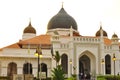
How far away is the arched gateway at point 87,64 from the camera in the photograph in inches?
2072

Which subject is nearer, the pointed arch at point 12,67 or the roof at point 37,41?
the pointed arch at point 12,67

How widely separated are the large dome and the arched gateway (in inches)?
299

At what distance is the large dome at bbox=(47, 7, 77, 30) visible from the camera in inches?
2383

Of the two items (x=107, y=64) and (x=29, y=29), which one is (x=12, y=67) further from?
(x=107, y=64)

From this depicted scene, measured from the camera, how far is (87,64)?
56438mm

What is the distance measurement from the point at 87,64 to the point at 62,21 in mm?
9675

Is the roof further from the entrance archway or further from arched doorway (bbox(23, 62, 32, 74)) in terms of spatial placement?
the entrance archway

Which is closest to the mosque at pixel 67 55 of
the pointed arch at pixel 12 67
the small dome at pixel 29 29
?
the pointed arch at pixel 12 67

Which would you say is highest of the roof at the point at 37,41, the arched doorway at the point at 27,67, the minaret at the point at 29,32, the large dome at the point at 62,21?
the large dome at the point at 62,21

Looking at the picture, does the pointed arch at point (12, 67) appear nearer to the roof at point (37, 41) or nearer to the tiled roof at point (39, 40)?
the roof at point (37, 41)

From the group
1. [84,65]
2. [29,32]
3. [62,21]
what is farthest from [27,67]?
[29,32]

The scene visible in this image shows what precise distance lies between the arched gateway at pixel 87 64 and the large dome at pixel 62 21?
7598 mm

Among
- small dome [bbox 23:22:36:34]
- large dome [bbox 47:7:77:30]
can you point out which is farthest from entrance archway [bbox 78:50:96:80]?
small dome [bbox 23:22:36:34]

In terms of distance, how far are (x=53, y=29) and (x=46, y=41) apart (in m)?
4.94
